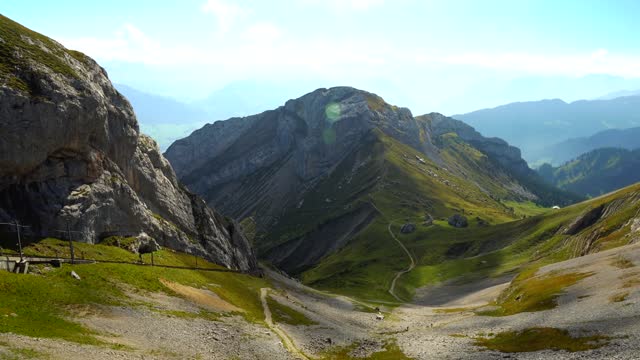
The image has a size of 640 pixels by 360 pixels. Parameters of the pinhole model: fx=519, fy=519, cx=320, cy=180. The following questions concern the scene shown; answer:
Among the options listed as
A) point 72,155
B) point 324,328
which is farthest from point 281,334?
point 72,155

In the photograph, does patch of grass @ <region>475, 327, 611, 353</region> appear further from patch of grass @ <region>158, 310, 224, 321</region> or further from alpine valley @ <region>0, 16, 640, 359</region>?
patch of grass @ <region>158, 310, 224, 321</region>

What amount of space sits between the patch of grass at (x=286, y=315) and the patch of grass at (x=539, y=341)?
98.8ft

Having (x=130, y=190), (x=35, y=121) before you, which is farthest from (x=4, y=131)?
(x=130, y=190)

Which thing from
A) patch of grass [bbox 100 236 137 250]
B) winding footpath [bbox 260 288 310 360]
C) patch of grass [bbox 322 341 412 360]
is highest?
patch of grass [bbox 100 236 137 250]

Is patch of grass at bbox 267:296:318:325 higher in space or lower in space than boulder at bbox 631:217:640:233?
lower

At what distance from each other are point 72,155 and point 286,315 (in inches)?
2046

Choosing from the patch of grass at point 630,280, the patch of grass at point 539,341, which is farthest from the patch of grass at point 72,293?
the patch of grass at point 630,280

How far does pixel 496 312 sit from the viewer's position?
106 meters

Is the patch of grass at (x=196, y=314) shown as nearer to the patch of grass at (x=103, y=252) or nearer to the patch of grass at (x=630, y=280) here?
the patch of grass at (x=103, y=252)

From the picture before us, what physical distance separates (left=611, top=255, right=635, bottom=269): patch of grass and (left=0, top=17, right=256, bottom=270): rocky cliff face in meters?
95.2

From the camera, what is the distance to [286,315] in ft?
307

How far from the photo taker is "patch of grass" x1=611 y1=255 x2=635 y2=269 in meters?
100

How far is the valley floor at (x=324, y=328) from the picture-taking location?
53.4 m

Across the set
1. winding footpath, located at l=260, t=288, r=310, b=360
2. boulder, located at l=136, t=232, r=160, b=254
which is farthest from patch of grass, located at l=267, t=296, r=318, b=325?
boulder, located at l=136, t=232, r=160, b=254
